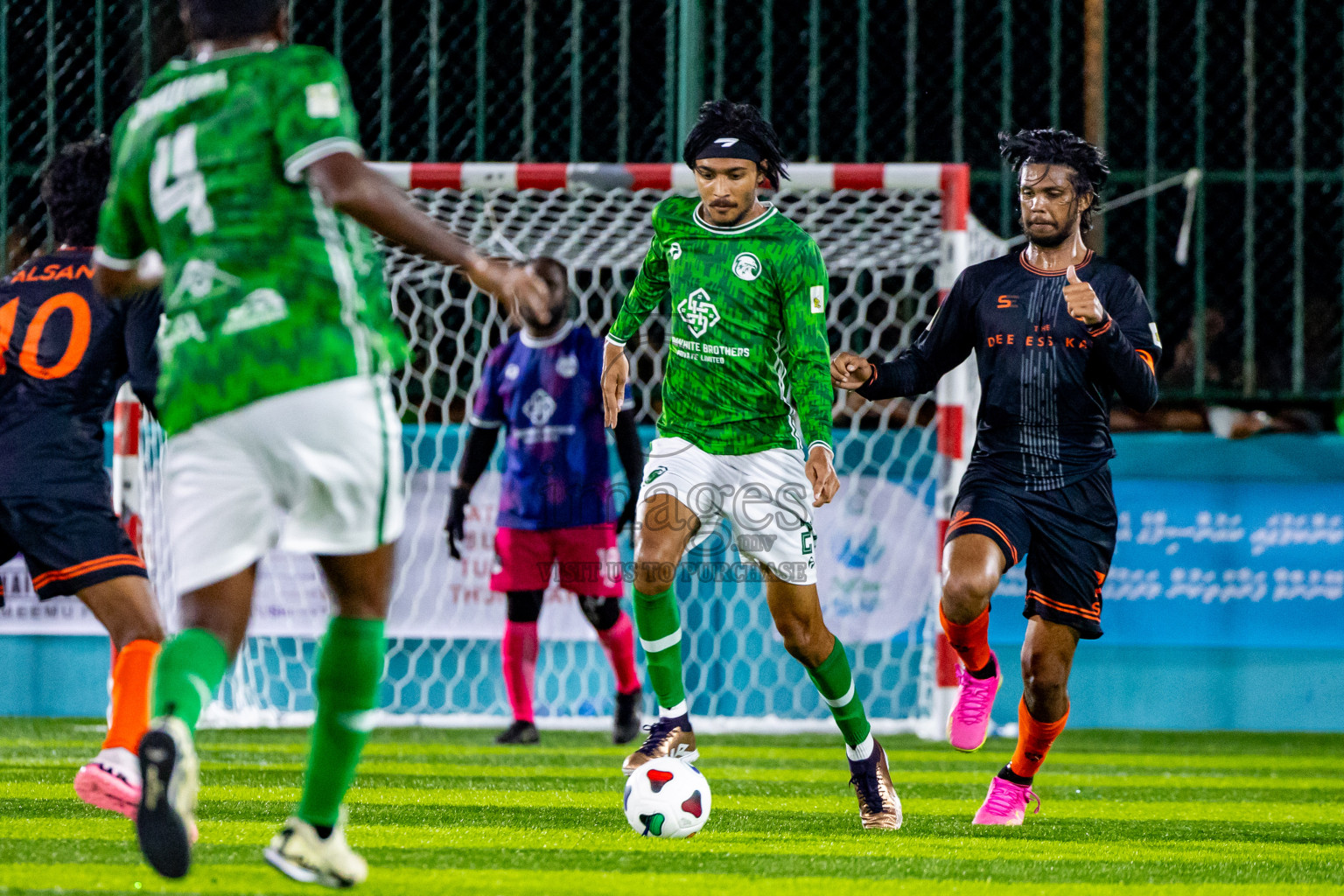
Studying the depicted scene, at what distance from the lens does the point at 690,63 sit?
8680 mm

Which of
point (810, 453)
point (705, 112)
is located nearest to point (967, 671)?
point (810, 453)

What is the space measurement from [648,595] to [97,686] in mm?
4585

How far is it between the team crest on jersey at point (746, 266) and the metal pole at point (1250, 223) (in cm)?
512

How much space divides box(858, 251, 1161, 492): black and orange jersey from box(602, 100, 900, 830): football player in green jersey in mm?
399

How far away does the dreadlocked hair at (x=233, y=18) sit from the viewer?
2.91 m

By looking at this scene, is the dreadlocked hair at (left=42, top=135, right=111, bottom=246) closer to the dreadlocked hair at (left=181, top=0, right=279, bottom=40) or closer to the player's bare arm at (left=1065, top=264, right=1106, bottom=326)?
the dreadlocked hair at (left=181, top=0, right=279, bottom=40)

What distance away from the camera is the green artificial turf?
3398 mm

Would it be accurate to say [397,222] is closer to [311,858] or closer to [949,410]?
[311,858]

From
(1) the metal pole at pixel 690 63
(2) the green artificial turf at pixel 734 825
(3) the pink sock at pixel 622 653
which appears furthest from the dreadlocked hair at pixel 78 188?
(1) the metal pole at pixel 690 63

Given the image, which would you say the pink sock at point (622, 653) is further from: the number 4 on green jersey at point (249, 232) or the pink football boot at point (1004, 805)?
the number 4 on green jersey at point (249, 232)

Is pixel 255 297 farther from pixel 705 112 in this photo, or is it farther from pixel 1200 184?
pixel 1200 184

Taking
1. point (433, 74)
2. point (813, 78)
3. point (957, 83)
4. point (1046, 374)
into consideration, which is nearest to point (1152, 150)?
point (957, 83)

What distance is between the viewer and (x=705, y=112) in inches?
189

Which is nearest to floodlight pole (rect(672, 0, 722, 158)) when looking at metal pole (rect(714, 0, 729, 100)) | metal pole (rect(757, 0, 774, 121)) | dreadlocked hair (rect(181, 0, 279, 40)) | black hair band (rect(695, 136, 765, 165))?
metal pole (rect(714, 0, 729, 100))
